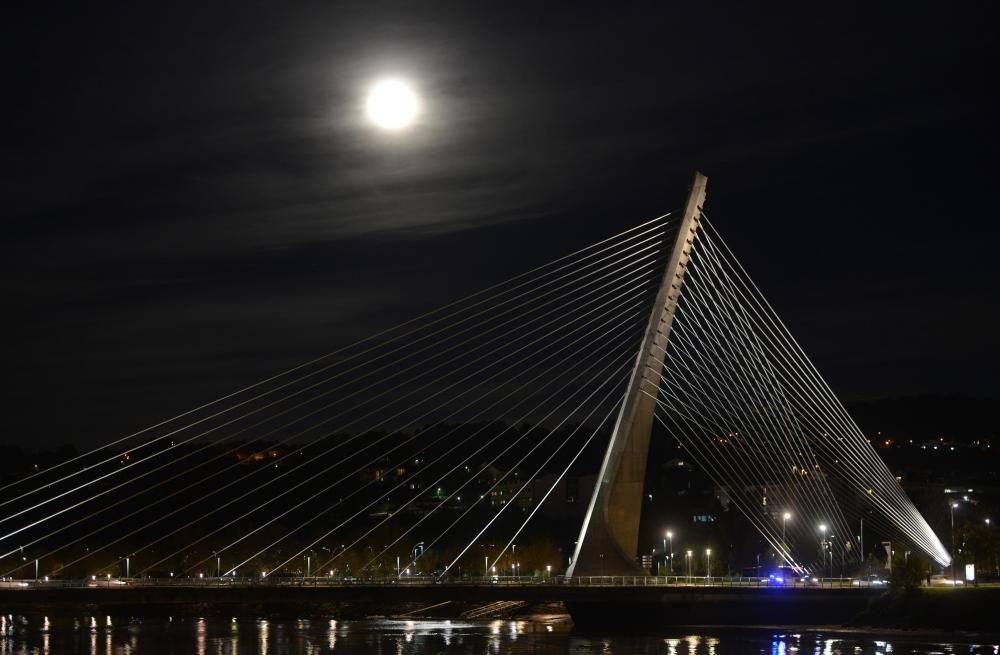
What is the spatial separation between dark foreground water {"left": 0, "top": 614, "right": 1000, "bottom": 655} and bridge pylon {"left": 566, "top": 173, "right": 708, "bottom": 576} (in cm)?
452

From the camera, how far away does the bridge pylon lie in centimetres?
4966

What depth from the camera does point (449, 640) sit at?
5372cm

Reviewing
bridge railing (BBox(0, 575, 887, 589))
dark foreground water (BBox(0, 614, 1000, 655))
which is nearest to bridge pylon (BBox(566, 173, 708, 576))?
bridge railing (BBox(0, 575, 887, 589))

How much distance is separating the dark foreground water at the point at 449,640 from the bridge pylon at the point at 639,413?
4523 millimetres

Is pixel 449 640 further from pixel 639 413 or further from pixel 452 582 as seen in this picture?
pixel 639 413

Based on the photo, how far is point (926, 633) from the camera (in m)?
52.7

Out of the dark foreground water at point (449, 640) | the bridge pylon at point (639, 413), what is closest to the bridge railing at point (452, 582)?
the bridge pylon at point (639, 413)

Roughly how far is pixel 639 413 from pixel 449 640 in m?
11.5

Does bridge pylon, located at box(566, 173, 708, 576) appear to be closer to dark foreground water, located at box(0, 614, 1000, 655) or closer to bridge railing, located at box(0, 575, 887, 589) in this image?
bridge railing, located at box(0, 575, 887, 589)

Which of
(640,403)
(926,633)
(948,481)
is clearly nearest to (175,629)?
(640,403)

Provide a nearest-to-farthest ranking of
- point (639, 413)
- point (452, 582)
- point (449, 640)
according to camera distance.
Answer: point (639, 413), point (452, 582), point (449, 640)

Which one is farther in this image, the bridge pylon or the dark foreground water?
the bridge pylon

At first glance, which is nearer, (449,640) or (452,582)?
(452,582)

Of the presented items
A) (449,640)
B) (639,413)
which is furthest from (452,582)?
(639,413)
